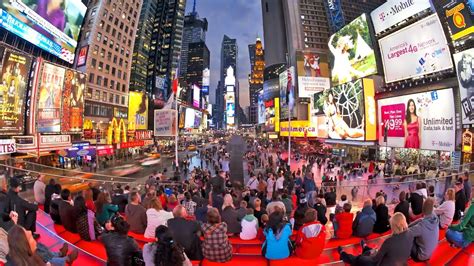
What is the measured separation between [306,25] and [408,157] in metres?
78.4

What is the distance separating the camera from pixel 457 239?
6.61 meters

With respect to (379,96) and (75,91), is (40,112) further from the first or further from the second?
(379,96)

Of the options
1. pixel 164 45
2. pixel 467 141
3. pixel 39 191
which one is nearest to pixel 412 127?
pixel 467 141

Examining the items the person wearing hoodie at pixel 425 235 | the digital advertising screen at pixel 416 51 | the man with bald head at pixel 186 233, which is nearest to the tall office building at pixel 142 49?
the digital advertising screen at pixel 416 51

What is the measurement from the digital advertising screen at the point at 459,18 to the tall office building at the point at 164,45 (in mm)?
113745

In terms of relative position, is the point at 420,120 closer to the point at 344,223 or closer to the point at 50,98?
the point at 344,223

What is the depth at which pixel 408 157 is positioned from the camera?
130 ft

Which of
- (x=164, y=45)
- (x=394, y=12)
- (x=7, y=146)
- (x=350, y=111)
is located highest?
(x=164, y=45)

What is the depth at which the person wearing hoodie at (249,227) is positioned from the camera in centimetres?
692

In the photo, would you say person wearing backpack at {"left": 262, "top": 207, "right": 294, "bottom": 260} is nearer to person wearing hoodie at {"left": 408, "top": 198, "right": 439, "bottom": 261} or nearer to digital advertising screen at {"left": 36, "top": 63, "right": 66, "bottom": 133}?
person wearing hoodie at {"left": 408, "top": 198, "right": 439, "bottom": 261}

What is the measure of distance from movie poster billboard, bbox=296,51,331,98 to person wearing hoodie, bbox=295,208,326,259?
74.6 metres

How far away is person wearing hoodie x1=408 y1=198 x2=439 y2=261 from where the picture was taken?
555cm

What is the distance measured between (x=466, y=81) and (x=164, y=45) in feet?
431

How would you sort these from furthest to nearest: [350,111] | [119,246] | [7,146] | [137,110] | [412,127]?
[137,110], [350,111], [412,127], [7,146], [119,246]
